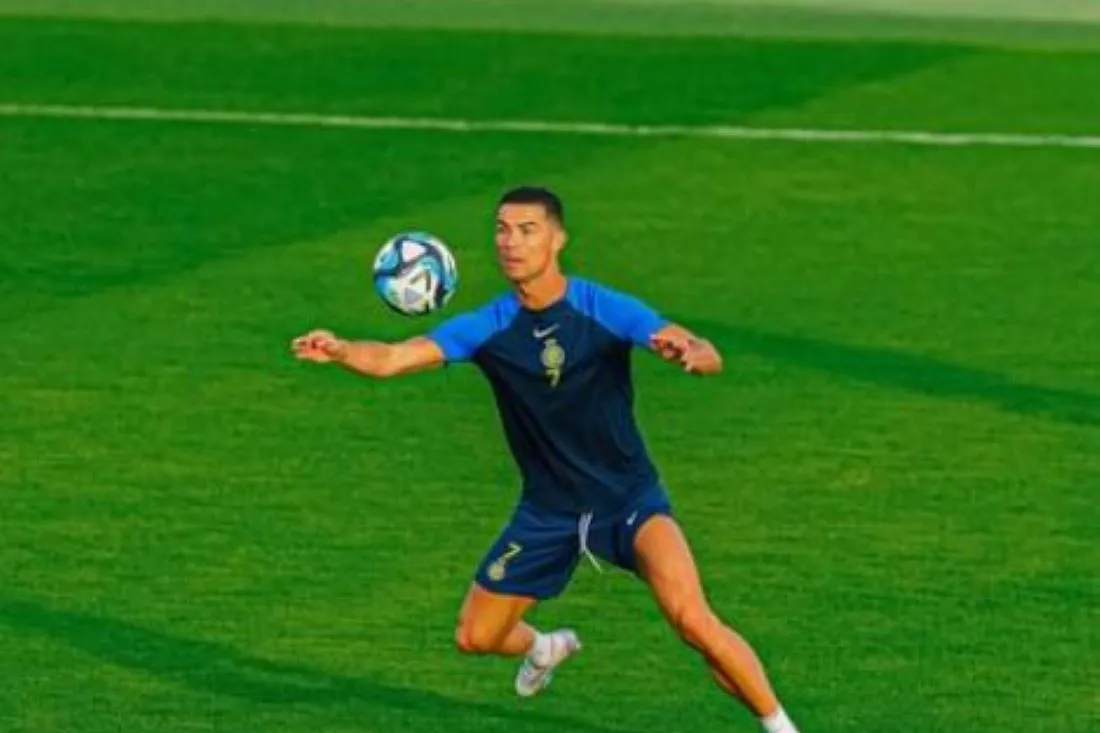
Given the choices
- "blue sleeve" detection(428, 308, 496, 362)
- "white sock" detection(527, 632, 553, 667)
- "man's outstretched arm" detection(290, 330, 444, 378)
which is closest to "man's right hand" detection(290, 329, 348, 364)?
"man's outstretched arm" detection(290, 330, 444, 378)

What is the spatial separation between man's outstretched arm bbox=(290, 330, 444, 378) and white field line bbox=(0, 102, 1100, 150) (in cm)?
1293

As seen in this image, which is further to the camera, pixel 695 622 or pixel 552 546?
pixel 552 546

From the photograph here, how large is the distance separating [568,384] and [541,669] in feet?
4.86

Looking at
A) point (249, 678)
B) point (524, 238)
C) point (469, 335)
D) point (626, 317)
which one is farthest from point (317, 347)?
point (249, 678)

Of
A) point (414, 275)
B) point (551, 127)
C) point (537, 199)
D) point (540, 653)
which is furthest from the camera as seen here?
point (551, 127)

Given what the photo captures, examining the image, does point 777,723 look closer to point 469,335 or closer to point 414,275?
point 469,335

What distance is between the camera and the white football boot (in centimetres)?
1377

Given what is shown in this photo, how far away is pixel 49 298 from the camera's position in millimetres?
21000

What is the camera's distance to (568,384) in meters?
12.7

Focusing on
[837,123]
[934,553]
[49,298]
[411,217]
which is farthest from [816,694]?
[837,123]

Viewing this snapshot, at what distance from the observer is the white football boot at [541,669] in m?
13.8

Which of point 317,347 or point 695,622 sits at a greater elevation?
point 317,347

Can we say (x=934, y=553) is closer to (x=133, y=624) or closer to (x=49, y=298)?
(x=133, y=624)

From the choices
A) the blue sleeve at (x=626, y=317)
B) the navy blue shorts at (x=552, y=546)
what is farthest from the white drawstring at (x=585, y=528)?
the blue sleeve at (x=626, y=317)
